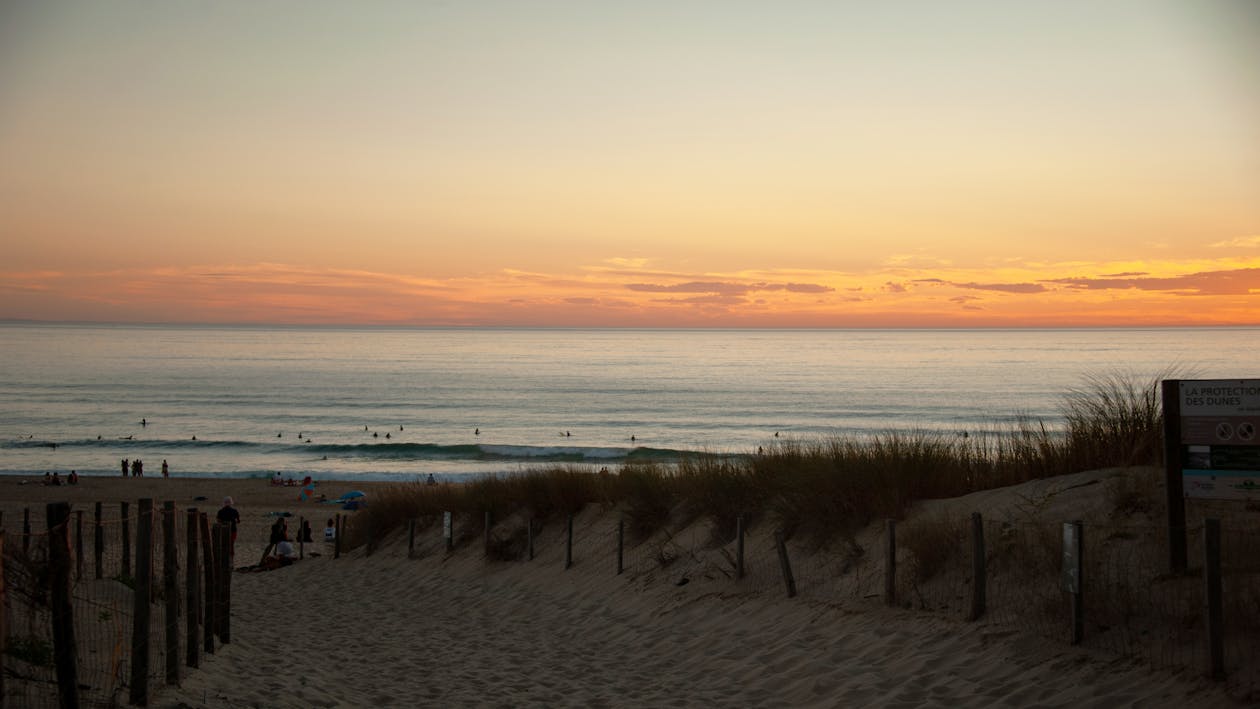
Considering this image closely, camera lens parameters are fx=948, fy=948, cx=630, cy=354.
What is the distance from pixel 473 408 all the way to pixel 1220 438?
76940 mm

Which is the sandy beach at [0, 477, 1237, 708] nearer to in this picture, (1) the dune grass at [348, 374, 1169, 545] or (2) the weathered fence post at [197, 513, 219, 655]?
(2) the weathered fence post at [197, 513, 219, 655]

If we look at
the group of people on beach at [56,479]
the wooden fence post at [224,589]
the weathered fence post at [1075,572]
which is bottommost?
the group of people on beach at [56,479]

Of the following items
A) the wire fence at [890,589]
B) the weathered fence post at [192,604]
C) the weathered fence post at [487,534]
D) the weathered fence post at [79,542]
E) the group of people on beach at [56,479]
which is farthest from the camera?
the group of people on beach at [56,479]

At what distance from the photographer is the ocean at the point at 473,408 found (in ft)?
188

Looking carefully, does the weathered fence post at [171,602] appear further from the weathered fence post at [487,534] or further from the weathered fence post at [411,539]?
the weathered fence post at [411,539]

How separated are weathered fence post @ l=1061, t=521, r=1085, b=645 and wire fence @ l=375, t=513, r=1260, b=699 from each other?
0.07ft

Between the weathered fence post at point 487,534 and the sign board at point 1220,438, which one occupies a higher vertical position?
the sign board at point 1220,438

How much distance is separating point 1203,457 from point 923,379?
99.4 metres

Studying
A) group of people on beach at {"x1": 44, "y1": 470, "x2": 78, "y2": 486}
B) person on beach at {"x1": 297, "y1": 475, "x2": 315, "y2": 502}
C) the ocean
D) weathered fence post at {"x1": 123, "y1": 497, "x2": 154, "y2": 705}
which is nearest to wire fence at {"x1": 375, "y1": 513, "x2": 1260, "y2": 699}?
weathered fence post at {"x1": 123, "y1": 497, "x2": 154, "y2": 705}

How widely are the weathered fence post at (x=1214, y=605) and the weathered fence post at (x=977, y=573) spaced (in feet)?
8.03

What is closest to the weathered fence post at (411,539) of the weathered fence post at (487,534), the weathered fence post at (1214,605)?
the weathered fence post at (487,534)

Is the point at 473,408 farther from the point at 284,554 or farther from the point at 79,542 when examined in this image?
the point at 79,542

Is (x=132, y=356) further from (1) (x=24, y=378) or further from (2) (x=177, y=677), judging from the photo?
(2) (x=177, y=677)

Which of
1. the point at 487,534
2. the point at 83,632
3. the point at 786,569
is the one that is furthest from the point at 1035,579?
the point at 487,534
